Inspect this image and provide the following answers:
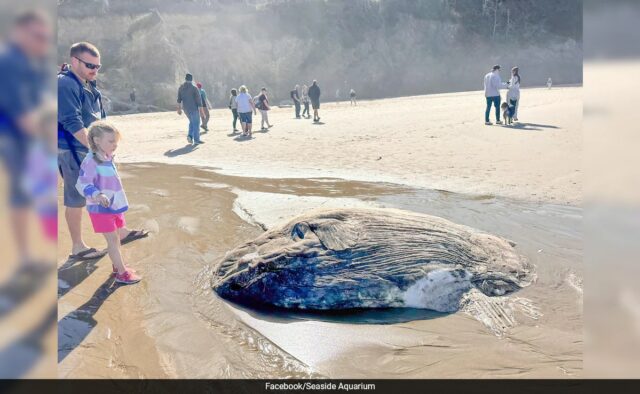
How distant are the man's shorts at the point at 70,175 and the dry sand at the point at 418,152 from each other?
168 inches

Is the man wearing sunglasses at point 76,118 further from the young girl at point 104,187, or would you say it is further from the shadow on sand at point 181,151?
the shadow on sand at point 181,151

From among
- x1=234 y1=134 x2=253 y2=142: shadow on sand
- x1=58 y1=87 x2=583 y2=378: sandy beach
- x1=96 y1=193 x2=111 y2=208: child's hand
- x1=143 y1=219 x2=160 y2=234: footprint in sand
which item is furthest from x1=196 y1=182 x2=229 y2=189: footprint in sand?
x1=234 y1=134 x2=253 y2=142: shadow on sand

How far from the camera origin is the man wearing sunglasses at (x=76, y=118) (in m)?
4.05

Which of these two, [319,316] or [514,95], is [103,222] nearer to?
[319,316]

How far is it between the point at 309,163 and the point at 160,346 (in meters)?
6.93

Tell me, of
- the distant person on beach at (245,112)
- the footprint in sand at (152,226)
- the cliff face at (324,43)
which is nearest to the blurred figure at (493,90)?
the distant person on beach at (245,112)

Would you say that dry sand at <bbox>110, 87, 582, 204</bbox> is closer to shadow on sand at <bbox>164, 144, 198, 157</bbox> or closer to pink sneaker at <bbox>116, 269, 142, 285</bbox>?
shadow on sand at <bbox>164, 144, 198, 157</bbox>

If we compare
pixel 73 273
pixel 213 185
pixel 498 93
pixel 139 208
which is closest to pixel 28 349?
pixel 73 273

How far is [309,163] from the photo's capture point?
31.6 ft

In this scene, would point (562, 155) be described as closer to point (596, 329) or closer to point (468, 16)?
point (596, 329)

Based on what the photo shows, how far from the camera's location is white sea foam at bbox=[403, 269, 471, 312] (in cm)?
347

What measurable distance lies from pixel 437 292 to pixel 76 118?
350 centimetres

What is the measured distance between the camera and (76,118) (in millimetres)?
4086
